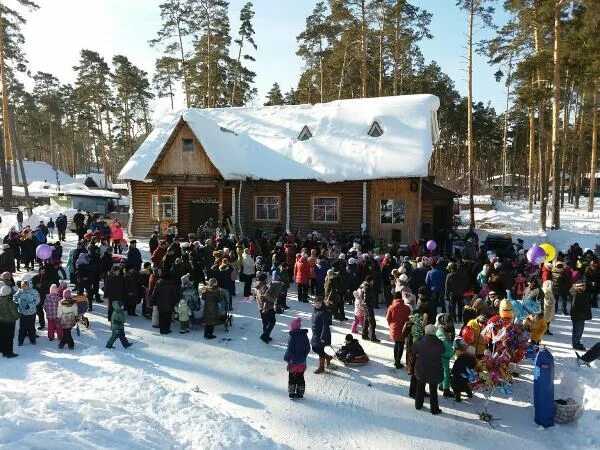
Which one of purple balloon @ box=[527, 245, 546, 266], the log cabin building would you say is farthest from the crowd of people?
the log cabin building

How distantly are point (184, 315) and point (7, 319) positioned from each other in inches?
138

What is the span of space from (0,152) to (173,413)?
104ft

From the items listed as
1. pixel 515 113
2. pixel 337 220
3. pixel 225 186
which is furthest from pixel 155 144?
pixel 515 113

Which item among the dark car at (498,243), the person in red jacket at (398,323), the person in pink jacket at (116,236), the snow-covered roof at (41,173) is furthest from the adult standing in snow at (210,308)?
the snow-covered roof at (41,173)

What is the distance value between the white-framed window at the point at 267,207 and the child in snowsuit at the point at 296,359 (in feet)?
50.9

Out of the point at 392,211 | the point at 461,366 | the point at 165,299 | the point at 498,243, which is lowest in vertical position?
the point at 461,366

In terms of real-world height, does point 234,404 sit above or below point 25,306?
below

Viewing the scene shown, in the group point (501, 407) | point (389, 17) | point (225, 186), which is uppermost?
point (389, 17)

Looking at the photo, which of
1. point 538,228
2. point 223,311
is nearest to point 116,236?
point 223,311

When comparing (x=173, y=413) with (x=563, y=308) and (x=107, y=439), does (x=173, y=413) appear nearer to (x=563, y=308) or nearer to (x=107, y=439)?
(x=107, y=439)

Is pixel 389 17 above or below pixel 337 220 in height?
above

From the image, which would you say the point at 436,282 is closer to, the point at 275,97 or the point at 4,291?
the point at 4,291

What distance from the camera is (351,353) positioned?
916 centimetres

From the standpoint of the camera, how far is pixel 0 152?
31797 millimetres
